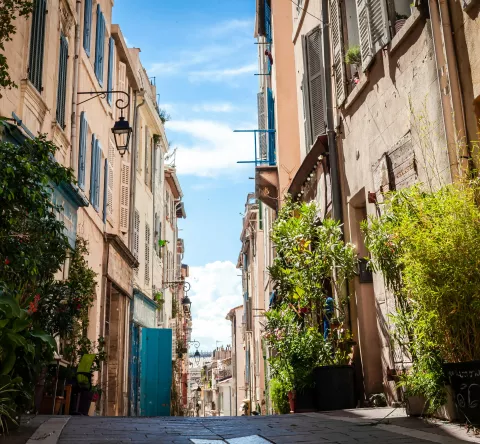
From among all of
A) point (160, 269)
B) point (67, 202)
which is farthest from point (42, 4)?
point (160, 269)

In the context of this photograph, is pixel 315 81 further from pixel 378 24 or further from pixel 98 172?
Answer: pixel 98 172

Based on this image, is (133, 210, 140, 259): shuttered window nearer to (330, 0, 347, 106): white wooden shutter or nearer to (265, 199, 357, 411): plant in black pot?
(330, 0, 347, 106): white wooden shutter

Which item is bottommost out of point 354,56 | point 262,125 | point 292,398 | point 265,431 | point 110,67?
point 265,431

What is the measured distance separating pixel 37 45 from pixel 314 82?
565cm

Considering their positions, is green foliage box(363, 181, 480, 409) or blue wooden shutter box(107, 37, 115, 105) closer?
green foliage box(363, 181, 480, 409)

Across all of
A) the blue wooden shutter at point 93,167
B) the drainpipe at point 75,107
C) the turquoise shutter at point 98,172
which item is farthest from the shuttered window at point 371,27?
the turquoise shutter at point 98,172

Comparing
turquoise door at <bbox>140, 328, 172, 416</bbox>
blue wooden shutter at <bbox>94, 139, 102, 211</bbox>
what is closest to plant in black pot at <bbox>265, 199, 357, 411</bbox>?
blue wooden shutter at <bbox>94, 139, 102, 211</bbox>

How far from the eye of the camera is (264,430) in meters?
6.37

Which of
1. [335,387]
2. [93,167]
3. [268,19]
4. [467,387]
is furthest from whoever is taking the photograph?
[268,19]

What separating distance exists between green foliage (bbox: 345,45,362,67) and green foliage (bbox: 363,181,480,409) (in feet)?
15.4

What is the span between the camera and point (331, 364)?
30.7 ft

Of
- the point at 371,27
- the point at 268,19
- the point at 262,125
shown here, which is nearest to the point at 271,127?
the point at 262,125

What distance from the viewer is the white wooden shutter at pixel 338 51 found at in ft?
36.7

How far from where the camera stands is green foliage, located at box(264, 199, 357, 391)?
Answer: 925 cm
